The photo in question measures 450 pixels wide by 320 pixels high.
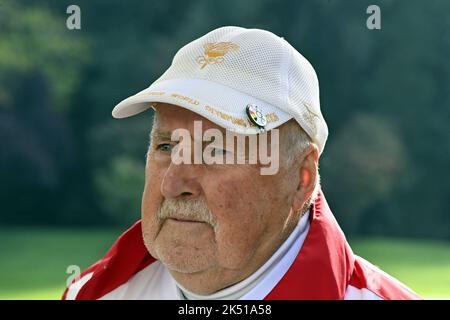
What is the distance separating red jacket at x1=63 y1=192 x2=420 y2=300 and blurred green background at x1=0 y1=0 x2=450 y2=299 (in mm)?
11383

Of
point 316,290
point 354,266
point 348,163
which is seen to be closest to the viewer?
point 316,290

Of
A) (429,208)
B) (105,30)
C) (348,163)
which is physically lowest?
(429,208)

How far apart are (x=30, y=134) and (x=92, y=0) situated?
10.1 feet

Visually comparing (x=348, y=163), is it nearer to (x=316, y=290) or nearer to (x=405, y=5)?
(x=405, y=5)

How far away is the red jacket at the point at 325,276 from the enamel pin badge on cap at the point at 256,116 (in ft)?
0.68

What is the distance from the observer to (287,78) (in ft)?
4.63

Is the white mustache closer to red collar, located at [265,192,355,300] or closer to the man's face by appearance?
the man's face

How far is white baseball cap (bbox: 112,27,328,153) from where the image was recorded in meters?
1.35

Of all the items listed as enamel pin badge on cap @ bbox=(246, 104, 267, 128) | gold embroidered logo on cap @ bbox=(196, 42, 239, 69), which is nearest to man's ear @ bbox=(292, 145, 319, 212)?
enamel pin badge on cap @ bbox=(246, 104, 267, 128)

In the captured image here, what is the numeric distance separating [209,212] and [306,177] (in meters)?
0.23

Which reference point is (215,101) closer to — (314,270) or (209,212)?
(209,212)

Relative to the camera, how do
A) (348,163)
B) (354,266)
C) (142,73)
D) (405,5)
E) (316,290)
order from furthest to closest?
(405,5)
(142,73)
(348,163)
(354,266)
(316,290)

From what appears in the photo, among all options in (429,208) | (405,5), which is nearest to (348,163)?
(429,208)
